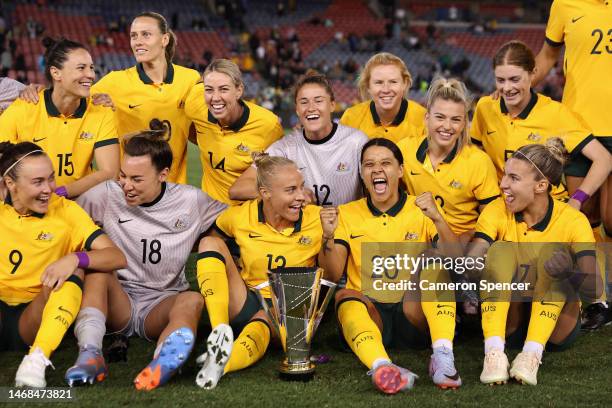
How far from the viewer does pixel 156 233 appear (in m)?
3.99

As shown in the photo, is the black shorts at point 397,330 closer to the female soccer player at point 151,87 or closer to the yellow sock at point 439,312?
the yellow sock at point 439,312

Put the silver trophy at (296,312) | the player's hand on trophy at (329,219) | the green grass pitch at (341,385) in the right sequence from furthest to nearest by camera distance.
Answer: the player's hand on trophy at (329,219)
the silver trophy at (296,312)
the green grass pitch at (341,385)

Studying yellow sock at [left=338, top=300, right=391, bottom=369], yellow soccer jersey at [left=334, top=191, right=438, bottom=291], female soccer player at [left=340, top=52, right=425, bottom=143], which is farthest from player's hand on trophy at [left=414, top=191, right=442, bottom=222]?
female soccer player at [left=340, top=52, right=425, bottom=143]

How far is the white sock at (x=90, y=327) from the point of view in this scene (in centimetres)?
332

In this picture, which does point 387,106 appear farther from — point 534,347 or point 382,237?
point 534,347

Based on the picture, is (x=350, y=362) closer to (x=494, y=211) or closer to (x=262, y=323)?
(x=262, y=323)

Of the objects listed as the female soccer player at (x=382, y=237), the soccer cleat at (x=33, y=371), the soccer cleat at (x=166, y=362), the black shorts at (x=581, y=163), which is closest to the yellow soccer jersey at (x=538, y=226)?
the female soccer player at (x=382, y=237)

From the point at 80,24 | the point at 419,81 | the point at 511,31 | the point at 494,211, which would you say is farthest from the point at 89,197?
the point at 511,31

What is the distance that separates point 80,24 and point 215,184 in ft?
75.6

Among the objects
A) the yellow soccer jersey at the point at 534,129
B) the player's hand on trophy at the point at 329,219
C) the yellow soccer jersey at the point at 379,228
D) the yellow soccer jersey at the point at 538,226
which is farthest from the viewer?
the yellow soccer jersey at the point at 534,129

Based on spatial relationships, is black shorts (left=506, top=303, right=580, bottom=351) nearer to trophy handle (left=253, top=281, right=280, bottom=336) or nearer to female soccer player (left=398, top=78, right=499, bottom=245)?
female soccer player (left=398, top=78, right=499, bottom=245)

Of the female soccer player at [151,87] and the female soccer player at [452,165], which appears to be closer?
the female soccer player at [452,165]

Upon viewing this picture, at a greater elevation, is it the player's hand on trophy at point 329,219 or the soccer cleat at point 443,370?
the player's hand on trophy at point 329,219

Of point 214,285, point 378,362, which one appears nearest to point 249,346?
point 214,285
